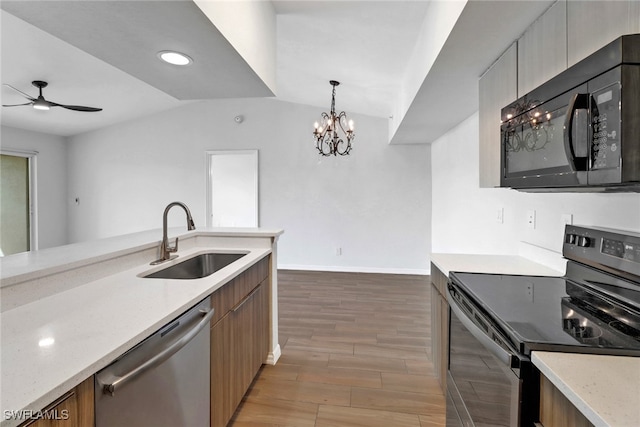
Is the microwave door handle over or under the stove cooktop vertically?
over

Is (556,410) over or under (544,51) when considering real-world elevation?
under

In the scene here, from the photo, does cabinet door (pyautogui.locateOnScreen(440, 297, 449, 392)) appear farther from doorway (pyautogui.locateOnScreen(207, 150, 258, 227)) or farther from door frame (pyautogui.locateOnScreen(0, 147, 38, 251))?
door frame (pyautogui.locateOnScreen(0, 147, 38, 251))

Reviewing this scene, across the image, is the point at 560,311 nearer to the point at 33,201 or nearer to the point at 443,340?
the point at 443,340

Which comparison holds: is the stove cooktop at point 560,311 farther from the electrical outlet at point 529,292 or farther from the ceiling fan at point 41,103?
the ceiling fan at point 41,103

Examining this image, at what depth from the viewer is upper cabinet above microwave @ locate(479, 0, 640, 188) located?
990 mm

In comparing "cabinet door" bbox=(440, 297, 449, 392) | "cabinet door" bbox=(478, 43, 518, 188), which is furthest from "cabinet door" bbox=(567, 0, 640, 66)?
"cabinet door" bbox=(440, 297, 449, 392)

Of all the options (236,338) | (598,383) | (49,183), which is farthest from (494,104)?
(49,183)

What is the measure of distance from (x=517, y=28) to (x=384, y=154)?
3.83 meters

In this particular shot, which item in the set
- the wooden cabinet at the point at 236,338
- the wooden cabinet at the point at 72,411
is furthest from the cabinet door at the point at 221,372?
the wooden cabinet at the point at 72,411

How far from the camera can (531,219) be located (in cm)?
208

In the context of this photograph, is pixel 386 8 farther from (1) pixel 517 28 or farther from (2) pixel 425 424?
(2) pixel 425 424

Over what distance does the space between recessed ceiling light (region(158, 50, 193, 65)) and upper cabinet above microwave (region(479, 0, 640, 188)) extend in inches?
66.5

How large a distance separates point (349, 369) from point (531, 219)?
163 cm

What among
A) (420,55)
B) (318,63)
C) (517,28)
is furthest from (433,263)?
(318,63)
